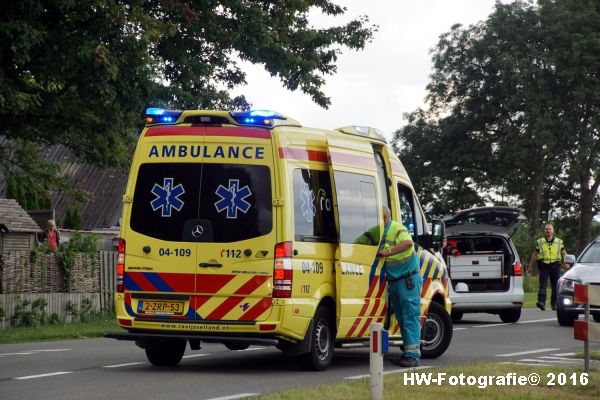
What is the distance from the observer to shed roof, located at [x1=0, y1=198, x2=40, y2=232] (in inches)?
1329

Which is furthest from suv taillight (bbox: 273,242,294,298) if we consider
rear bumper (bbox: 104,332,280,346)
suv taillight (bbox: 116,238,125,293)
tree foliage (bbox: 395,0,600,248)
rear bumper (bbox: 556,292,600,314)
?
tree foliage (bbox: 395,0,600,248)

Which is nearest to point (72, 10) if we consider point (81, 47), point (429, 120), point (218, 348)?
point (81, 47)

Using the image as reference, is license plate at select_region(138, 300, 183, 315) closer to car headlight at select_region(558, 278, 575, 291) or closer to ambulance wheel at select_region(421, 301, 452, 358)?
ambulance wheel at select_region(421, 301, 452, 358)

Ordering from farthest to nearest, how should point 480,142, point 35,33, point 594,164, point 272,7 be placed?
point 480,142 → point 594,164 → point 272,7 → point 35,33

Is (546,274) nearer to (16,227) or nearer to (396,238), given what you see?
(396,238)

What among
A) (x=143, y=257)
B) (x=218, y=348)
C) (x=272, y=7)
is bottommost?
(x=218, y=348)

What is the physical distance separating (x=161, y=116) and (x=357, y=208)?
2488 mm

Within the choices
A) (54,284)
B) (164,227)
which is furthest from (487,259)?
(164,227)

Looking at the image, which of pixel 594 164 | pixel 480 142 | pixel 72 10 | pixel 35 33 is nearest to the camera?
pixel 35 33

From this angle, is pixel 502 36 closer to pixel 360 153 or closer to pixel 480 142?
pixel 480 142

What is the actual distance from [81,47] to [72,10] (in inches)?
56.3

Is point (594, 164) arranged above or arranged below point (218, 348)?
above

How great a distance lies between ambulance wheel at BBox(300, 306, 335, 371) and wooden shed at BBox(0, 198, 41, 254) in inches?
817

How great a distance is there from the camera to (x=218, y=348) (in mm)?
17516
